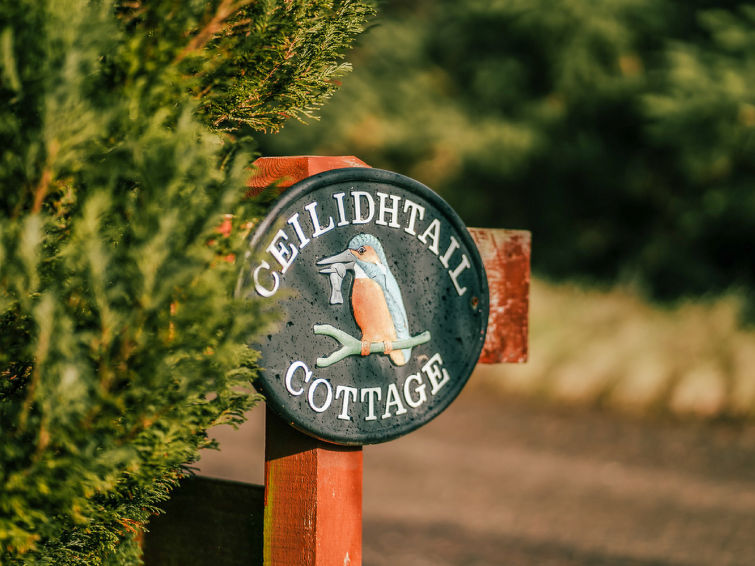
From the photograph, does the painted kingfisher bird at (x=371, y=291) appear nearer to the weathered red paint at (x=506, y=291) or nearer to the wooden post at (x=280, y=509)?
the wooden post at (x=280, y=509)

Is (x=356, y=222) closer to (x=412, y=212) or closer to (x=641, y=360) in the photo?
(x=412, y=212)

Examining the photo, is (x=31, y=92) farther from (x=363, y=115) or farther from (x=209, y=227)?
(x=363, y=115)

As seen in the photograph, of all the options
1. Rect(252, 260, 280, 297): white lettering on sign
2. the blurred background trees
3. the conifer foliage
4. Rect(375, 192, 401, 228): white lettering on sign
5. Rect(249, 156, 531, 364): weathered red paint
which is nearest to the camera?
the conifer foliage

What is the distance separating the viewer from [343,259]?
1.64 m

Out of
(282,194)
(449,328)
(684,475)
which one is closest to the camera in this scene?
(282,194)

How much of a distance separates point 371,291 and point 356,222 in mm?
148

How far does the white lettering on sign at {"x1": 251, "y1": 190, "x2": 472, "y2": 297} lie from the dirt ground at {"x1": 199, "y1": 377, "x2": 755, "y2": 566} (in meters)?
3.43

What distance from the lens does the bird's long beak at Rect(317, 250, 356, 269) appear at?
5.34 feet

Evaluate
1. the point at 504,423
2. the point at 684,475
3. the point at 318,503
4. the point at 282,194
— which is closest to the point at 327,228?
the point at 282,194

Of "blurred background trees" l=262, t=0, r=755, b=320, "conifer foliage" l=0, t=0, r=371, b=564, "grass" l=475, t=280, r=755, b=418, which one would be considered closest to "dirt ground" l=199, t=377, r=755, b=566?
"grass" l=475, t=280, r=755, b=418

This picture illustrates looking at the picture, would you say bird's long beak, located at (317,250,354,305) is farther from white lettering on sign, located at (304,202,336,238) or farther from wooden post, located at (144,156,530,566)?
wooden post, located at (144,156,530,566)

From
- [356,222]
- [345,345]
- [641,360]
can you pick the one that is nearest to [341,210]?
[356,222]

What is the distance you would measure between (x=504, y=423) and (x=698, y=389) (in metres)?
1.87

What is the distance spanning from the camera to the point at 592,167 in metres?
13.2
